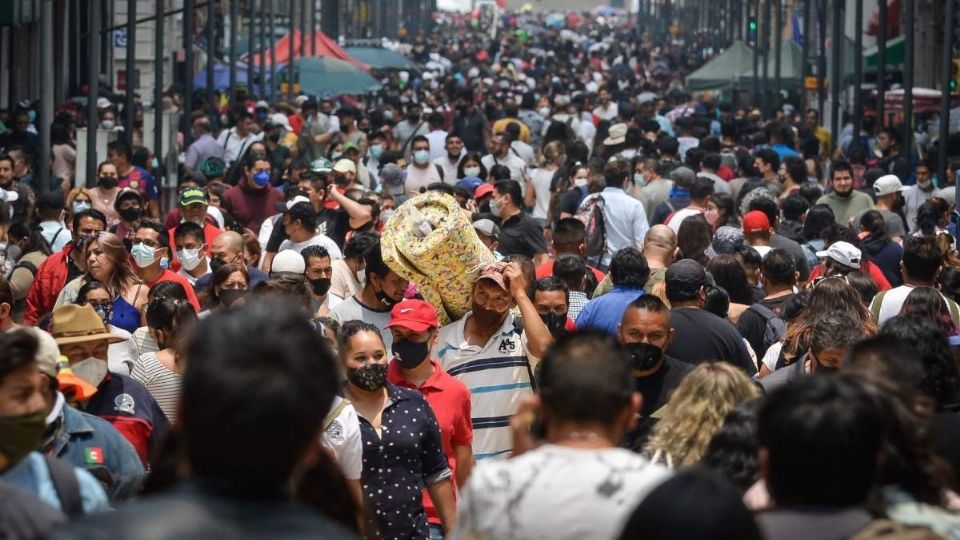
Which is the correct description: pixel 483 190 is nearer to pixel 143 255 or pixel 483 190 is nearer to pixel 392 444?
pixel 143 255

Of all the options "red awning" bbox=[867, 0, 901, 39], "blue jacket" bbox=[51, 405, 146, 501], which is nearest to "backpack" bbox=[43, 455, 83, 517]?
"blue jacket" bbox=[51, 405, 146, 501]

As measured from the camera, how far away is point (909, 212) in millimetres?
19375

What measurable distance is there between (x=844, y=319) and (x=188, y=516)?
5.17 metres

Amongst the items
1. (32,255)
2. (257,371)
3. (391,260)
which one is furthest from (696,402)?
(32,255)

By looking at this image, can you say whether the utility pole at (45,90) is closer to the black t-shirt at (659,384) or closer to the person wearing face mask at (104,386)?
the person wearing face mask at (104,386)

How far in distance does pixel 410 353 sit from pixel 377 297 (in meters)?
1.77

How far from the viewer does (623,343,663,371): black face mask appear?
7793 millimetres

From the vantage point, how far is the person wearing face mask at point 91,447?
6.07 m

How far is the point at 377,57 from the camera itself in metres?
53.5

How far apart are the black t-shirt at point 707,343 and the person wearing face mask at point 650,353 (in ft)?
2.98

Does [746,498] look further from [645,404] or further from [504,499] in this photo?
[645,404]

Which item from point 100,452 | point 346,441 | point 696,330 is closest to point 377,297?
point 696,330

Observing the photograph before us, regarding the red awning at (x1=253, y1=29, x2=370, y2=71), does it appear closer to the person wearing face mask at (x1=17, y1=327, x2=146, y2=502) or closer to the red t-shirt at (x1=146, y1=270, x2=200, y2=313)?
the red t-shirt at (x1=146, y1=270, x2=200, y2=313)

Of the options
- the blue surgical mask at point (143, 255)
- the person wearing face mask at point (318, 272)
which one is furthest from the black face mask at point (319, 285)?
the blue surgical mask at point (143, 255)
